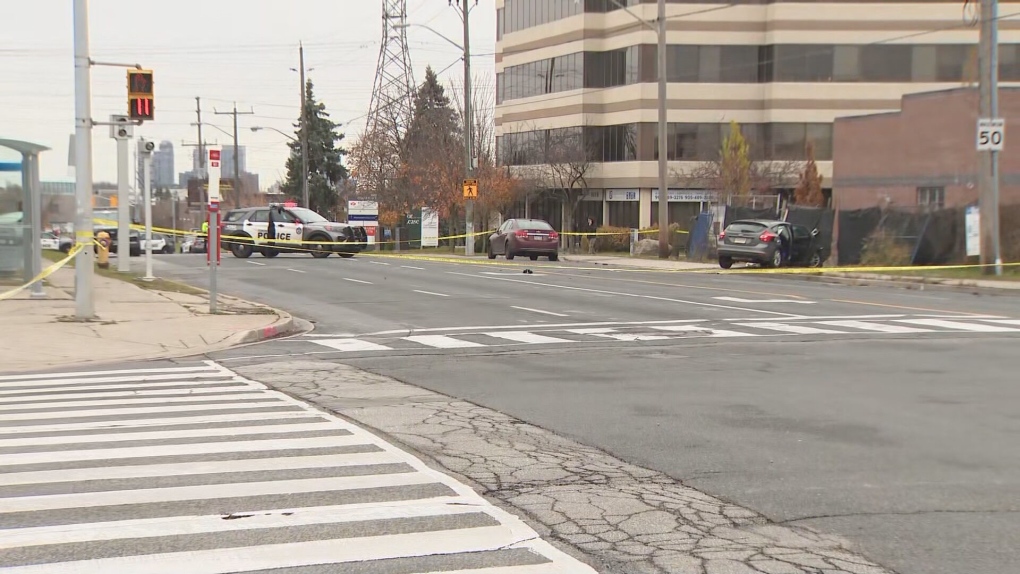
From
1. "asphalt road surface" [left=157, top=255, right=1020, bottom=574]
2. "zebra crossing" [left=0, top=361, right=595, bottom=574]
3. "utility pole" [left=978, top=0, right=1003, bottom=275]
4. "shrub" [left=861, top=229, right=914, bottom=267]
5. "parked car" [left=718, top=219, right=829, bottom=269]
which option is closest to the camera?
"zebra crossing" [left=0, top=361, right=595, bottom=574]

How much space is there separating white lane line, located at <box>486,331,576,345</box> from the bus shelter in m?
10.3

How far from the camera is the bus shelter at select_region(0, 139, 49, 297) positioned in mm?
20031

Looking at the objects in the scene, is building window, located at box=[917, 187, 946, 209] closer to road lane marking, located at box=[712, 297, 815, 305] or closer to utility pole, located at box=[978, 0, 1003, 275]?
utility pole, located at box=[978, 0, 1003, 275]

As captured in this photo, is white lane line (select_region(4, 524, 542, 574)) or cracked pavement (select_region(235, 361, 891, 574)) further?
cracked pavement (select_region(235, 361, 891, 574))

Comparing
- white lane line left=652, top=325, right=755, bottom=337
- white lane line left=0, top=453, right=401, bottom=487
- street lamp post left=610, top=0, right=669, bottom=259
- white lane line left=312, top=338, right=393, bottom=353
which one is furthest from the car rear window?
white lane line left=0, top=453, right=401, bottom=487

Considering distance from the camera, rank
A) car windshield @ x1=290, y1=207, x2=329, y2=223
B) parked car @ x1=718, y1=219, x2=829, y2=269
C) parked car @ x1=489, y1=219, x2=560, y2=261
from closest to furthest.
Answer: parked car @ x1=718, y1=219, x2=829, y2=269, parked car @ x1=489, y1=219, x2=560, y2=261, car windshield @ x1=290, y1=207, x2=329, y2=223

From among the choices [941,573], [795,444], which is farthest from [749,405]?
[941,573]

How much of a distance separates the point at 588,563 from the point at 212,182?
14.5 metres

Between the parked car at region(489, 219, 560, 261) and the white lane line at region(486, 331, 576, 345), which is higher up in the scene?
the parked car at region(489, 219, 560, 261)

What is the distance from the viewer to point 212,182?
17.8 meters

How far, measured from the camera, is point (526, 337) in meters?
14.8

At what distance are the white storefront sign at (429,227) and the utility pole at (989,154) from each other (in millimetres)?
35564

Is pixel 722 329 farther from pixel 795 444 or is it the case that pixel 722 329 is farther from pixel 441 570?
pixel 441 570

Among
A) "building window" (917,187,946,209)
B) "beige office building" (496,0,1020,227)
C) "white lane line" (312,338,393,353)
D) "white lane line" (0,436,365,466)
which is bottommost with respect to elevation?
"white lane line" (312,338,393,353)
